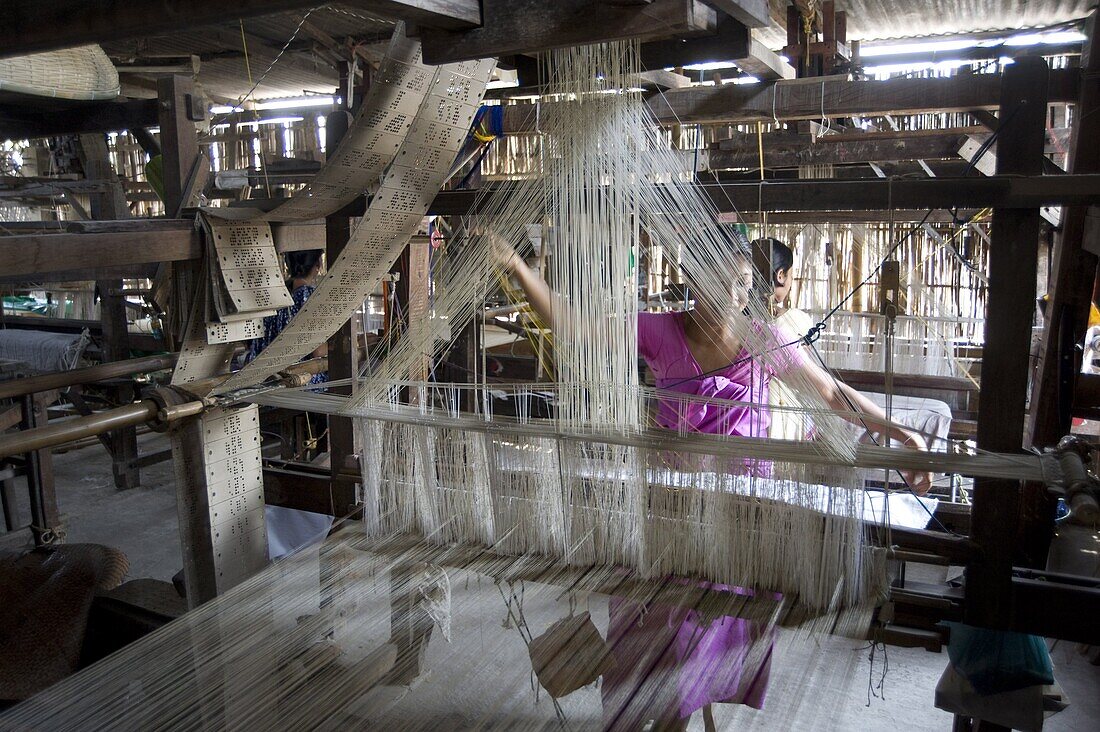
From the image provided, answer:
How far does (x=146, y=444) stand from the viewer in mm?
7707

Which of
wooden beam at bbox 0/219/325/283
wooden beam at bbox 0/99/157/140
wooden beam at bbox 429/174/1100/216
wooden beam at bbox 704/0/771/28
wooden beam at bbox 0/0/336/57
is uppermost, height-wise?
wooden beam at bbox 0/99/157/140

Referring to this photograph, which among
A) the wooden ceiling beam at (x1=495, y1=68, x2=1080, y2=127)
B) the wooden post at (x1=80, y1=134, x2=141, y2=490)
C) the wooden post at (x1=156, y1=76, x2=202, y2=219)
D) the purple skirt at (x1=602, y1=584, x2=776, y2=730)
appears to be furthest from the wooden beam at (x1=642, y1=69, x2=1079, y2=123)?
the wooden post at (x1=80, y1=134, x2=141, y2=490)

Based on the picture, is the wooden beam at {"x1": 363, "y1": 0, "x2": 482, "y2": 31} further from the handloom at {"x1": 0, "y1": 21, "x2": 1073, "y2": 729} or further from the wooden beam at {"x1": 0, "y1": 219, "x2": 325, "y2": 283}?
the wooden beam at {"x1": 0, "y1": 219, "x2": 325, "y2": 283}

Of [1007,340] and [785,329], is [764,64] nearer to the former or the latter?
[785,329]

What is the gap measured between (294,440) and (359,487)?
373 cm

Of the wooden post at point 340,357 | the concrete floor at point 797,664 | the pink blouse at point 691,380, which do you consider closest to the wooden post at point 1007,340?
the concrete floor at point 797,664

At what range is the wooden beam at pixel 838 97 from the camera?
2359 mm

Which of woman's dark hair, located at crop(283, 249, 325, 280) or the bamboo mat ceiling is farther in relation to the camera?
woman's dark hair, located at crop(283, 249, 325, 280)

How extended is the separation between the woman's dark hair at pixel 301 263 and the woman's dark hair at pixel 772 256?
318cm

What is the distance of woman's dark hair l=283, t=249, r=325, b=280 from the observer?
5.00 metres

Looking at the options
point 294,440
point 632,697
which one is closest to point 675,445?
point 632,697

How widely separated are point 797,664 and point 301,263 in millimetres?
4204

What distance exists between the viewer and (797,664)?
5.31 feet

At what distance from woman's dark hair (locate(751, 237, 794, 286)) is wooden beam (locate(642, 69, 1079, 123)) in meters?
0.42
